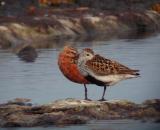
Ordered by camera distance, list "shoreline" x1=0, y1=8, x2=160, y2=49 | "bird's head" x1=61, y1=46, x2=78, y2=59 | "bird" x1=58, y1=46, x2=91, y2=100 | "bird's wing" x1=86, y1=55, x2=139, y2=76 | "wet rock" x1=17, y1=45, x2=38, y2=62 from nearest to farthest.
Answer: "bird's wing" x1=86, y1=55, x2=139, y2=76 < "bird" x1=58, y1=46, x2=91, y2=100 < "bird's head" x1=61, y1=46, x2=78, y2=59 < "wet rock" x1=17, y1=45, x2=38, y2=62 < "shoreline" x1=0, y1=8, x2=160, y2=49

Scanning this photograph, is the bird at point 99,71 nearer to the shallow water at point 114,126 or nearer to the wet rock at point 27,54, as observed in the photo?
the shallow water at point 114,126

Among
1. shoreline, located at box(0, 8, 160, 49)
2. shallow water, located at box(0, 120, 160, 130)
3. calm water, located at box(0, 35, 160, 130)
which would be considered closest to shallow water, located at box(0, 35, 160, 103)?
calm water, located at box(0, 35, 160, 130)

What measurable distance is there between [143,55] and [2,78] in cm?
778

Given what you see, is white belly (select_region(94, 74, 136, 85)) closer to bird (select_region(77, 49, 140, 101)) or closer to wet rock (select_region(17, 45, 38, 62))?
bird (select_region(77, 49, 140, 101))

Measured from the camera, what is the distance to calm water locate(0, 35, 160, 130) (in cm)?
1795

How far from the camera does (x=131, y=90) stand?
62.2 ft

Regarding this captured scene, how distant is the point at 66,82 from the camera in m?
20.8

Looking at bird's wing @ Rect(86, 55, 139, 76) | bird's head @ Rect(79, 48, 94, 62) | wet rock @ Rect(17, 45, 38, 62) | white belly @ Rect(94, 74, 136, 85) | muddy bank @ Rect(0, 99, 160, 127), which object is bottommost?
wet rock @ Rect(17, 45, 38, 62)

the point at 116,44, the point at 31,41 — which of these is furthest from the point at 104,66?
the point at 31,41

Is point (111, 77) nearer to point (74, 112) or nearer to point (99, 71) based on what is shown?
point (99, 71)

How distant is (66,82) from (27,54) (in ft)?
32.5

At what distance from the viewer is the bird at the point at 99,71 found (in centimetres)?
1655

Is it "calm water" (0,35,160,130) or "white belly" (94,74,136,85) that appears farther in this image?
"calm water" (0,35,160,130)

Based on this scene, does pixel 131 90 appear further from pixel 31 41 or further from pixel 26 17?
pixel 26 17
